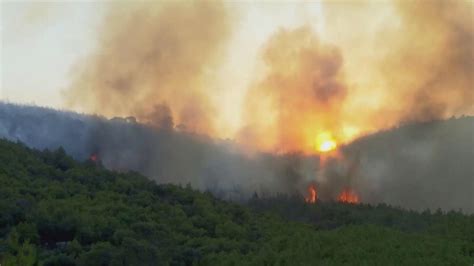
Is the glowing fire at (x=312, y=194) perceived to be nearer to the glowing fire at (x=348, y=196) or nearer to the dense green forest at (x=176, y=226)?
the glowing fire at (x=348, y=196)

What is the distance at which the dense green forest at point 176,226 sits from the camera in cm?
7216

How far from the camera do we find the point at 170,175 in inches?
5153

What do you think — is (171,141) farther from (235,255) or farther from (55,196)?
(235,255)

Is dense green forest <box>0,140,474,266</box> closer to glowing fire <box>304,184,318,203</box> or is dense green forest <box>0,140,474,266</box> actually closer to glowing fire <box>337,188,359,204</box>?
glowing fire <box>304,184,318,203</box>

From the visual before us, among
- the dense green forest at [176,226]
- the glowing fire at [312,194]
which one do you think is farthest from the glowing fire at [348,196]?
the dense green forest at [176,226]

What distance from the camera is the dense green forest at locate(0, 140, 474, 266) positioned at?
237ft

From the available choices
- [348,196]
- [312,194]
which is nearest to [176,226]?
[312,194]

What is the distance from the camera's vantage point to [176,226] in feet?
298

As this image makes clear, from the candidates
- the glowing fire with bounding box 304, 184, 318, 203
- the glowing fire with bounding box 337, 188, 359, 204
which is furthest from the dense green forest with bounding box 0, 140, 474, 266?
the glowing fire with bounding box 337, 188, 359, 204

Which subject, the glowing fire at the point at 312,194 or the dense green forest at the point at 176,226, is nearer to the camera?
the dense green forest at the point at 176,226

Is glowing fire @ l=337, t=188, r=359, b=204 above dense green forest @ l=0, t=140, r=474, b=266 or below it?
above

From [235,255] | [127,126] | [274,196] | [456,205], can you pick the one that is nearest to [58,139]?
[127,126]

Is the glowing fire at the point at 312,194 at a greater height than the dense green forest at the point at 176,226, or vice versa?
the glowing fire at the point at 312,194

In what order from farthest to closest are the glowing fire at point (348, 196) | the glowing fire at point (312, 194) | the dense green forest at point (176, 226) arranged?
the glowing fire at point (348, 196) → the glowing fire at point (312, 194) → the dense green forest at point (176, 226)
